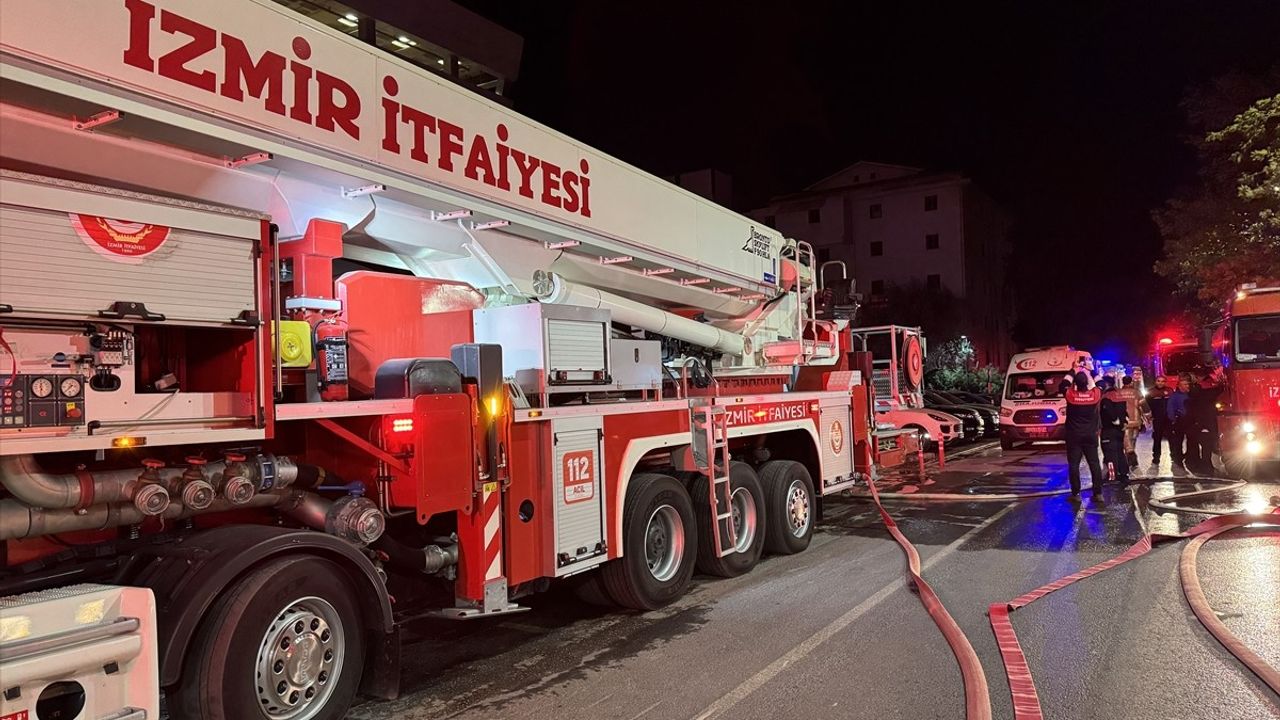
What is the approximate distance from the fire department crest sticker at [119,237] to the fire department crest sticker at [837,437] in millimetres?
7330

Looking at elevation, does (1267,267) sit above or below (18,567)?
above

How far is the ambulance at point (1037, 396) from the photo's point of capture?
18.8m

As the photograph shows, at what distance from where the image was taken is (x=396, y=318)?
18.1 ft

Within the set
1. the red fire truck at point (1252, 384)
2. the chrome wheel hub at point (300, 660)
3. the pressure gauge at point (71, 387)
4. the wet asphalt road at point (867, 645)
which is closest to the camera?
the pressure gauge at point (71, 387)

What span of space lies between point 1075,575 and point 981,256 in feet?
161

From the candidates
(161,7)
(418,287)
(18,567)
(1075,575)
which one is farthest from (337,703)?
(1075,575)

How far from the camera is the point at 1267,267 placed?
18781 mm

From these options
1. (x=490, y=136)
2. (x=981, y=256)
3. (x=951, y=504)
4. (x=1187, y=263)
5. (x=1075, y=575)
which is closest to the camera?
(x=490, y=136)

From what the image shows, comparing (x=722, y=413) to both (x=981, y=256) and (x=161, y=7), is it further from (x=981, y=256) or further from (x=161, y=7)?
(x=981, y=256)

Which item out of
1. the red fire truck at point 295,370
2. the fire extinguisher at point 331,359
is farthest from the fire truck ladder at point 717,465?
the fire extinguisher at point 331,359

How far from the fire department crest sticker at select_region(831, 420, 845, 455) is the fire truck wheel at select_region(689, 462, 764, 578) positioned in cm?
164

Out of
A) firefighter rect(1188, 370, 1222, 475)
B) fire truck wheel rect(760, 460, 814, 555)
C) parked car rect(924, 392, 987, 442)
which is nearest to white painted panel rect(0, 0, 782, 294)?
fire truck wheel rect(760, 460, 814, 555)

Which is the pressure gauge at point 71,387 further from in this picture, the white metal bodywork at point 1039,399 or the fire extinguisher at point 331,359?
the white metal bodywork at point 1039,399

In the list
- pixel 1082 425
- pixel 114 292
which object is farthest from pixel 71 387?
pixel 1082 425
